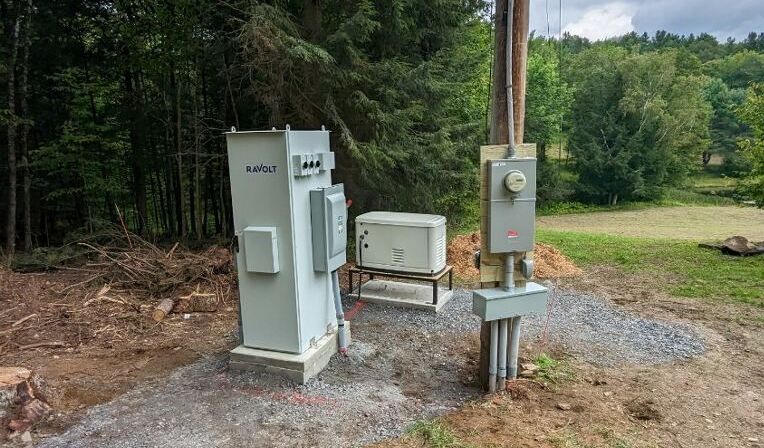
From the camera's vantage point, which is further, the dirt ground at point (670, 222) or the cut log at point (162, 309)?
the dirt ground at point (670, 222)

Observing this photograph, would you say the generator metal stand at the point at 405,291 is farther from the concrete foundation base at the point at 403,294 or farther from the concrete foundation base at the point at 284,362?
the concrete foundation base at the point at 284,362

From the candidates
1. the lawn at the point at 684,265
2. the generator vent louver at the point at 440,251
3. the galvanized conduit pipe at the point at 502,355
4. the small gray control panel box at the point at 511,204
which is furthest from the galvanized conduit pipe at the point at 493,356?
the lawn at the point at 684,265

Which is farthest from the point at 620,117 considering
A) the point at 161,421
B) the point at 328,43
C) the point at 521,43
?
the point at 161,421

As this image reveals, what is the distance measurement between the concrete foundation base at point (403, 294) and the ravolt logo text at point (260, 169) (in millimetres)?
2716

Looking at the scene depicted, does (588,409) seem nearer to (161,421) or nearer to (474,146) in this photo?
(161,421)

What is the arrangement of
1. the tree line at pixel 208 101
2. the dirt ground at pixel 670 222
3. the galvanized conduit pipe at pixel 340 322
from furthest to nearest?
the dirt ground at pixel 670 222 < the tree line at pixel 208 101 < the galvanized conduit pipe at pixel 340 322

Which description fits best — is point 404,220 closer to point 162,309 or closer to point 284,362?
point 284,362

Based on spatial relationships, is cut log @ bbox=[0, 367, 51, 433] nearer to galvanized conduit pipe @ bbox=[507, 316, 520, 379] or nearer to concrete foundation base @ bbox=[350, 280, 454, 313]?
galvanized conduit pipe @ bbox=[507, 316, 520, 379]

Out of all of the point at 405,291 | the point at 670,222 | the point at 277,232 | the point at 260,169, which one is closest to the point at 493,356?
the point at 277,232

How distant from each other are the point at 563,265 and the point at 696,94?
26.4 m

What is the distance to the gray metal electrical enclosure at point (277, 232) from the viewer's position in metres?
3.44

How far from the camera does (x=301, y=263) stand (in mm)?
3605

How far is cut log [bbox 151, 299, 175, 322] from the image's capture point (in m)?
4.95

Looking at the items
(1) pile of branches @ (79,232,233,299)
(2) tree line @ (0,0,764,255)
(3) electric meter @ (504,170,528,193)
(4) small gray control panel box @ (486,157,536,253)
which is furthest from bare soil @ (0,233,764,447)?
(2) tree line @ (0,0,764,255)
